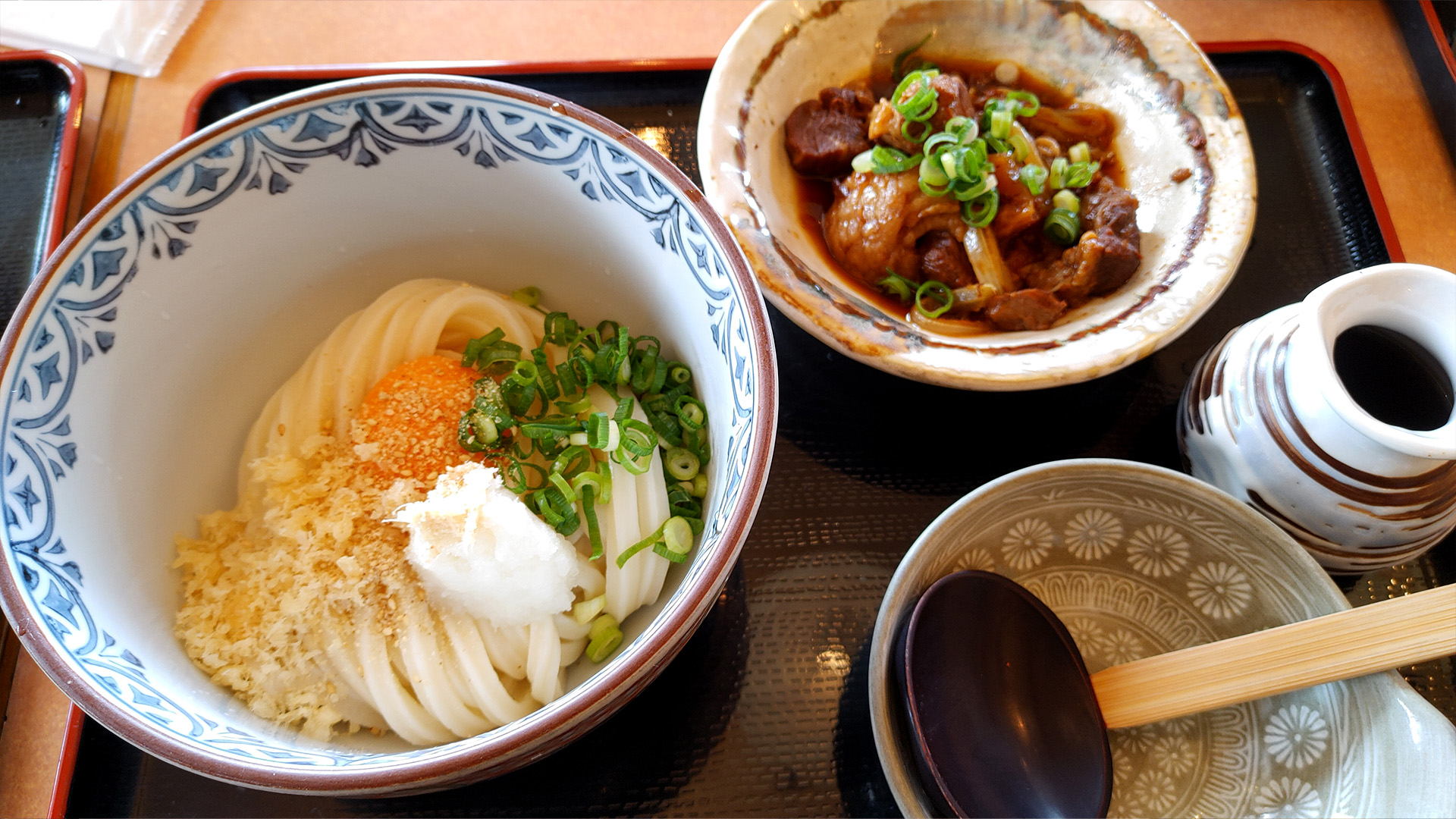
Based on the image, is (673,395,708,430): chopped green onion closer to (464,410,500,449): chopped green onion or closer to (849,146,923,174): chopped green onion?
(464,410,500,449): chopped green onion

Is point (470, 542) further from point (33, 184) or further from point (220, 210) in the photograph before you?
point (33, 184)

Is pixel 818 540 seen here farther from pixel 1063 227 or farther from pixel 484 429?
pixel 1063 227

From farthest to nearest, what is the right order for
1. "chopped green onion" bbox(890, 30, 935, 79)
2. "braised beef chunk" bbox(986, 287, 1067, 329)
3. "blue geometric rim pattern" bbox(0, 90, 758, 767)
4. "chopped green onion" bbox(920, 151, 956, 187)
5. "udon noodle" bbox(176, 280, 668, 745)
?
"chopped green onion" bbox(890, 30, 935, 79), "chopped green onion" bbox(920, 151, 956, 187), "braised beef chunk" bbox(986, 287, 1067, 329), "udon noodle" bbox(176, 280, 668, 745), "blue geometric rim pattern" bbox(0, 90, 758, 767)

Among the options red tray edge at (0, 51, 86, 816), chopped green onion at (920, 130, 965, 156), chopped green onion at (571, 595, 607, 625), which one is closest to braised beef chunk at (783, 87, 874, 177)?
chopped green onion at (920, 130, 965, 156)

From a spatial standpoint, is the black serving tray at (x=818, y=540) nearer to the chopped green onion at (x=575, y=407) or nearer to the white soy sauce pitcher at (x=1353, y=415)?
the white soy sauce pitcher at (x=1353, y=415)

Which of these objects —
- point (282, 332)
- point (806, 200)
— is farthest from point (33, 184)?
point (806, 200)

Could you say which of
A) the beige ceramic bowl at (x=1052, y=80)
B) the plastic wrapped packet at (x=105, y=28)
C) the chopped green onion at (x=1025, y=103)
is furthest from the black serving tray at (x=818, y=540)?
the chopped green onion at (x=1025, y=103)
